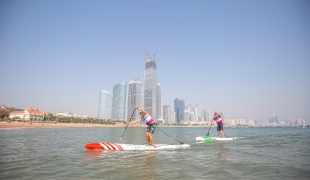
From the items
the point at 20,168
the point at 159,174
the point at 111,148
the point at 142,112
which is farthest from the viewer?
the point at 142,112

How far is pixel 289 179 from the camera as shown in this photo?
21.7 ft

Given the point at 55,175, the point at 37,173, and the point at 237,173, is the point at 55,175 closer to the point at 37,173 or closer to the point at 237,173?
the point at 37,173

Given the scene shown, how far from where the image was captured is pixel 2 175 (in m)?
6.66

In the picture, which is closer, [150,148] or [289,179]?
[289,179]

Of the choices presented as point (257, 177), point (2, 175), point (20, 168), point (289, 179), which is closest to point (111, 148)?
point (20, 168)

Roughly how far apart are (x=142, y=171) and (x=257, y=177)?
4.53 meters

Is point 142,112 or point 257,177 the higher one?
point 142,112

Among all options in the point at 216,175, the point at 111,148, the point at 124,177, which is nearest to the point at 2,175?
the point at 124,177

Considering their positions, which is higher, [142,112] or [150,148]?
[142,112]

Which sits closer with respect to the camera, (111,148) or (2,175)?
(2,175)

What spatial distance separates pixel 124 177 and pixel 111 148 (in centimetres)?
730

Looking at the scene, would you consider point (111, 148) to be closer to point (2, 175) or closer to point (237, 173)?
point (2, 175)

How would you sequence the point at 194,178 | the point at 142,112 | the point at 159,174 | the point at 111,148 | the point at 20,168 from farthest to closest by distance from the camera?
the point at 142,112 → the point at 111,148 → the point at 20,168 → the point at 159,174 → the point at 194,178

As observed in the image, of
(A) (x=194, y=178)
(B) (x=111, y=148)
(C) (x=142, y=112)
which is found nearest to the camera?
(A) (x=194, y=178)
